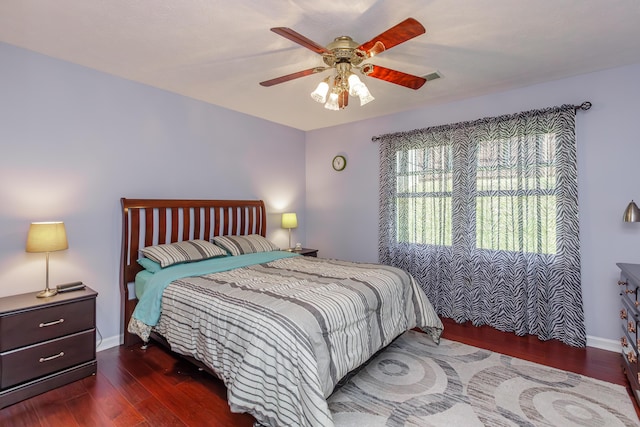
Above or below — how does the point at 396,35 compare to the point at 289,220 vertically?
above

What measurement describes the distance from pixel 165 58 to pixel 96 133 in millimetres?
1000

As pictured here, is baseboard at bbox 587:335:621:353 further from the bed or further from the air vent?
the air vent

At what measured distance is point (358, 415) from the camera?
6.60 feet

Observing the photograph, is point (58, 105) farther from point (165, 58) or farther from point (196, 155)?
point (196, 155)

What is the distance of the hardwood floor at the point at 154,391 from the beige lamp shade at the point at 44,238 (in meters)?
1.04

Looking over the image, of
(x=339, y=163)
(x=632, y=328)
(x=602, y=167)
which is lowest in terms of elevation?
(x=632, y=328)

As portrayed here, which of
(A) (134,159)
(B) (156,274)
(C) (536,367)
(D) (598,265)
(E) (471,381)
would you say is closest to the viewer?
(E) (471,381)

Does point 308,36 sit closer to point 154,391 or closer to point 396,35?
point 396,35

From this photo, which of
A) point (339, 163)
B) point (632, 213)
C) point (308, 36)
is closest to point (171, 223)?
point (308, 36)

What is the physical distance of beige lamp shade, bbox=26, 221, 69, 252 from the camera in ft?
7.63

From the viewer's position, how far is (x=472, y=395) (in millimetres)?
2211

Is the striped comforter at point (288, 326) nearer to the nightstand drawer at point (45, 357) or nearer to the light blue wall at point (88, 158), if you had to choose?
the nightstand drawer at point (45, 357)

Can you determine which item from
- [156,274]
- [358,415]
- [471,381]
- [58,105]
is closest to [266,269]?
[156,274]

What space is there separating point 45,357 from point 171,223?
5.09 feet
